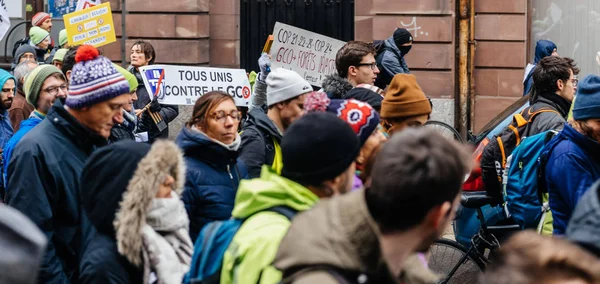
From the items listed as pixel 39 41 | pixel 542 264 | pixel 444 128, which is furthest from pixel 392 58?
pixel 542 264

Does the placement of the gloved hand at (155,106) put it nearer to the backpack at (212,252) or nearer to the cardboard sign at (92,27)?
the cardboard sign at (92,27)

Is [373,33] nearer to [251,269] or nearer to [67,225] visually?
[67,225]

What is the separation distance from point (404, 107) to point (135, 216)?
2.14 metres

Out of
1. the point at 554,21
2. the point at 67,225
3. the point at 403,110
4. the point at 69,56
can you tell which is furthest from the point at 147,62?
the point at 554,21

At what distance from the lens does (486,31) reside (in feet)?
48.6

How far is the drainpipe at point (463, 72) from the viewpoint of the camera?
48.2ft

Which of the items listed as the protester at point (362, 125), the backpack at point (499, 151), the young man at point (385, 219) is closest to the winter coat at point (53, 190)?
the protester at point (362, 125)

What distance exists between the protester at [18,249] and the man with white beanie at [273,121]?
→ 373 centimetres

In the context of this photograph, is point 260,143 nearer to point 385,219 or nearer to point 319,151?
point 319,151

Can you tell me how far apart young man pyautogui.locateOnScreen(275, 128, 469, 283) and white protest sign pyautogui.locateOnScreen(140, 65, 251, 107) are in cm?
707

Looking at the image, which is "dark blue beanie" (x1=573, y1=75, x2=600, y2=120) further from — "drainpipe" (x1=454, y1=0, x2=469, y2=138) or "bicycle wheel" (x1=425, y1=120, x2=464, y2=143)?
"drainpipe" (x1=454, y1=0, x2=469, y2=138)

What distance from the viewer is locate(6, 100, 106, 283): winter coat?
4.12 metres

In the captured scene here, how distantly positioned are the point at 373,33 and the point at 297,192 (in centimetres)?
1165

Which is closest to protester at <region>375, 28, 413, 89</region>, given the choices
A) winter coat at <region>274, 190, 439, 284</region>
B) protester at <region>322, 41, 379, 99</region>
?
protester at <region>322, 41, 379, 99</region>
